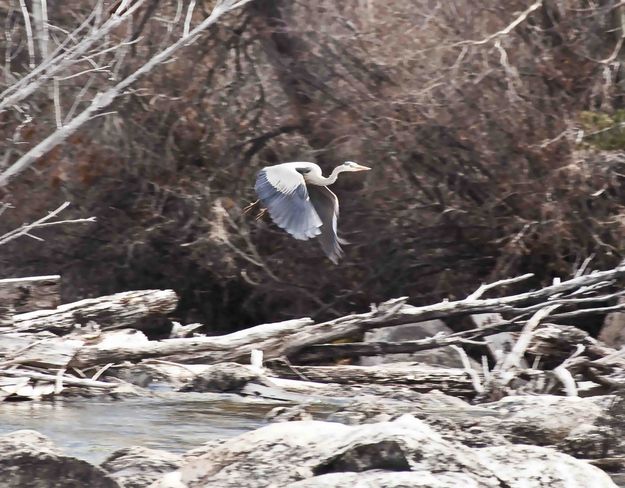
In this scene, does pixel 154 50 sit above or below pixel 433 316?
above

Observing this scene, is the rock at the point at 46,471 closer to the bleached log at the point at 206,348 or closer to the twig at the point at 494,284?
the bleached log at the point at 206,348

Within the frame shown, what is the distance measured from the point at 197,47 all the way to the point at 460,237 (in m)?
3.09

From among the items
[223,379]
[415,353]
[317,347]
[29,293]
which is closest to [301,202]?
[317,347]

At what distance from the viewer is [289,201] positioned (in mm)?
8258

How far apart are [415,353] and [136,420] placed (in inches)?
109

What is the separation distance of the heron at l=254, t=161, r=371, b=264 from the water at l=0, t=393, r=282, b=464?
1132mm

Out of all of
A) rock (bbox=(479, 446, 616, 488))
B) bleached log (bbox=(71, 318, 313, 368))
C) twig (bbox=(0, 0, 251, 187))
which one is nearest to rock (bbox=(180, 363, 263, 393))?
bleached log (bbox=(71, 318, 313, 368))

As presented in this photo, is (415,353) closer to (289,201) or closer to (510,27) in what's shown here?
(289,201)

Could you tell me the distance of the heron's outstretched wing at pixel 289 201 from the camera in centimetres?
795

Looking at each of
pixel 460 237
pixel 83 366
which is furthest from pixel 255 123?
pixel 83 366

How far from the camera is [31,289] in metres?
8.37

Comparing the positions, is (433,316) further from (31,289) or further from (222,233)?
(222,233)

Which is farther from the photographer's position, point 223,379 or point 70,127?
point 223,379

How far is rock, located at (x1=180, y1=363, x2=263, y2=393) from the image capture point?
309 inches
